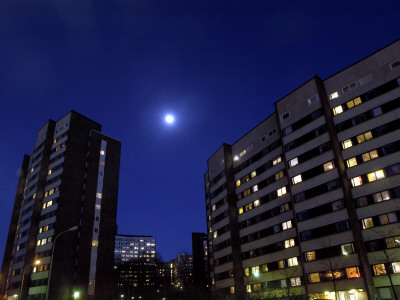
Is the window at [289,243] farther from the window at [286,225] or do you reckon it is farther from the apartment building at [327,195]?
the window at [286,225]

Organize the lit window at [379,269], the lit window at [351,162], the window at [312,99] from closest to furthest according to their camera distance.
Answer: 1. the lit window at [379,269]
2. the lit window at [351,162]
3. the window at [312,99]

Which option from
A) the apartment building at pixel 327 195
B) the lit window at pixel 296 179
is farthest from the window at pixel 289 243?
the lit window at pixel 296 179

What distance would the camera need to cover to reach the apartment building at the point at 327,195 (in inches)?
1777

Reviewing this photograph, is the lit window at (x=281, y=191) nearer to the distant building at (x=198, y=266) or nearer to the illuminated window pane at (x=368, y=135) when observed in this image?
the illuminated window pane at (x=368, y=135)

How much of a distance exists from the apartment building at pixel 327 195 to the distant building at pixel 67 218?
3598cm

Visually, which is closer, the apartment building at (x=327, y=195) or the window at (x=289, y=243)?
the apartment building at (x=327, y=195)

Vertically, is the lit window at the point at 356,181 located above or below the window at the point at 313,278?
above

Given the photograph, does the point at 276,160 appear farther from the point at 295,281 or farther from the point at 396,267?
the point at 396,267

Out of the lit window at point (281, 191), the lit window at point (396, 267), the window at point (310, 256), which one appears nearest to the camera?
the lit window at point (396, 267)

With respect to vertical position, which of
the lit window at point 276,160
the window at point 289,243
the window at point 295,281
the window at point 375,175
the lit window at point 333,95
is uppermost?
the lit window at point 333,95

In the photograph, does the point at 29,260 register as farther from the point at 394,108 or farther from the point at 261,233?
the point at 394,108

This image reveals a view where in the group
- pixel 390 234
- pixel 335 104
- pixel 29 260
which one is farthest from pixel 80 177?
pixel 390 234

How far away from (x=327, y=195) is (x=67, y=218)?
63.0 metres

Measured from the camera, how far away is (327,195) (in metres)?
51.2
